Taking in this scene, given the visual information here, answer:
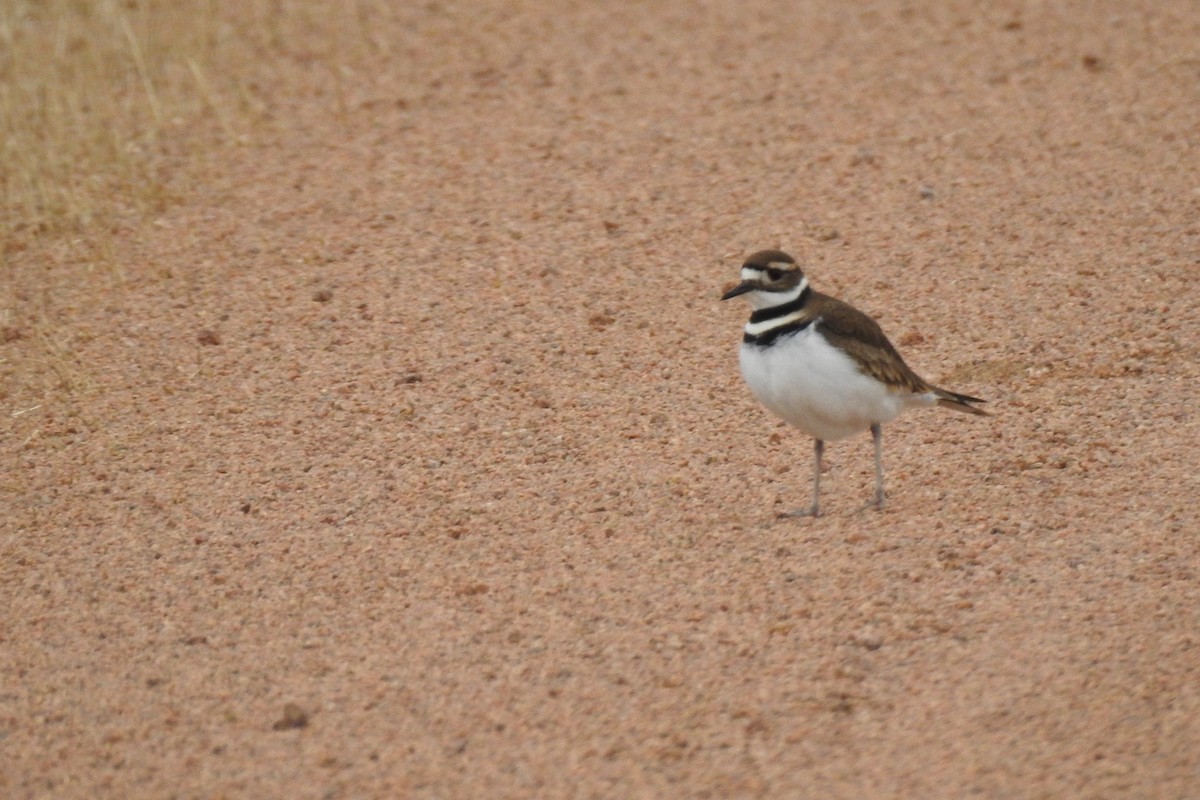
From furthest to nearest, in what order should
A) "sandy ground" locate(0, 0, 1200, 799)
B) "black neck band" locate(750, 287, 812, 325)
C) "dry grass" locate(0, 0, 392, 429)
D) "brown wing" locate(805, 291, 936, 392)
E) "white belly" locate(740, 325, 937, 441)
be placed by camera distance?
1. "dry grass" locate(0, 0, 392, 429)
2. "black neck band" locate(750, 287, 812, 325)
3. "brown wing" locate(805, 291, 936, 392)
4. "white belly" locate(740, 325, 937, 441)
5. "sandy ground" locate(0, 0, 1200, 799)

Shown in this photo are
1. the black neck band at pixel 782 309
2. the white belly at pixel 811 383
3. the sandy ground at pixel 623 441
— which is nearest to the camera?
the sandy ground at pixel 623 441

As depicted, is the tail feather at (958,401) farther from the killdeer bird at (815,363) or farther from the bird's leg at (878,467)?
the bird's leg at (878,467)

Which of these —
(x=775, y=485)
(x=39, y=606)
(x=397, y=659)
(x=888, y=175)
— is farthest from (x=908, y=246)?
(x=39, y=606)

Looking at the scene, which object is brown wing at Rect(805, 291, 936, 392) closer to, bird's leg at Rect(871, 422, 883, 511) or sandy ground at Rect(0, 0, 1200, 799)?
bird's leg at Rect(871, 422, 883, 511)

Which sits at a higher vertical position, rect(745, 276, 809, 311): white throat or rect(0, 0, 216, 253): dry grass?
rect(745, 276, 809, 311): white throat

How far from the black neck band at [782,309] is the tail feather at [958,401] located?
0.65 metres

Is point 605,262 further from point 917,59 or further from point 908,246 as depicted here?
point 917,59

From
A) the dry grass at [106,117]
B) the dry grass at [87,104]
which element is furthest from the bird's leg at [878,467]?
the dry grass at [87,104]

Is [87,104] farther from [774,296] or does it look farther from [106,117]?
[774,296]

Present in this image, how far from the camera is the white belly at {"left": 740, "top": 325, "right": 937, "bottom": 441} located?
568cm

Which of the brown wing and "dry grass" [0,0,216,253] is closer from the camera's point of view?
the brown wing

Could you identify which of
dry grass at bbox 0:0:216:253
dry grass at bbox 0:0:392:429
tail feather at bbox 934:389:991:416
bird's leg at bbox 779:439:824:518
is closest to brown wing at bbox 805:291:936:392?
tail feather at bbox 934:389:991:416

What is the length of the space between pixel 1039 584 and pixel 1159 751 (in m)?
0.98

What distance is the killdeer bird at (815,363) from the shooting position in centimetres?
570
